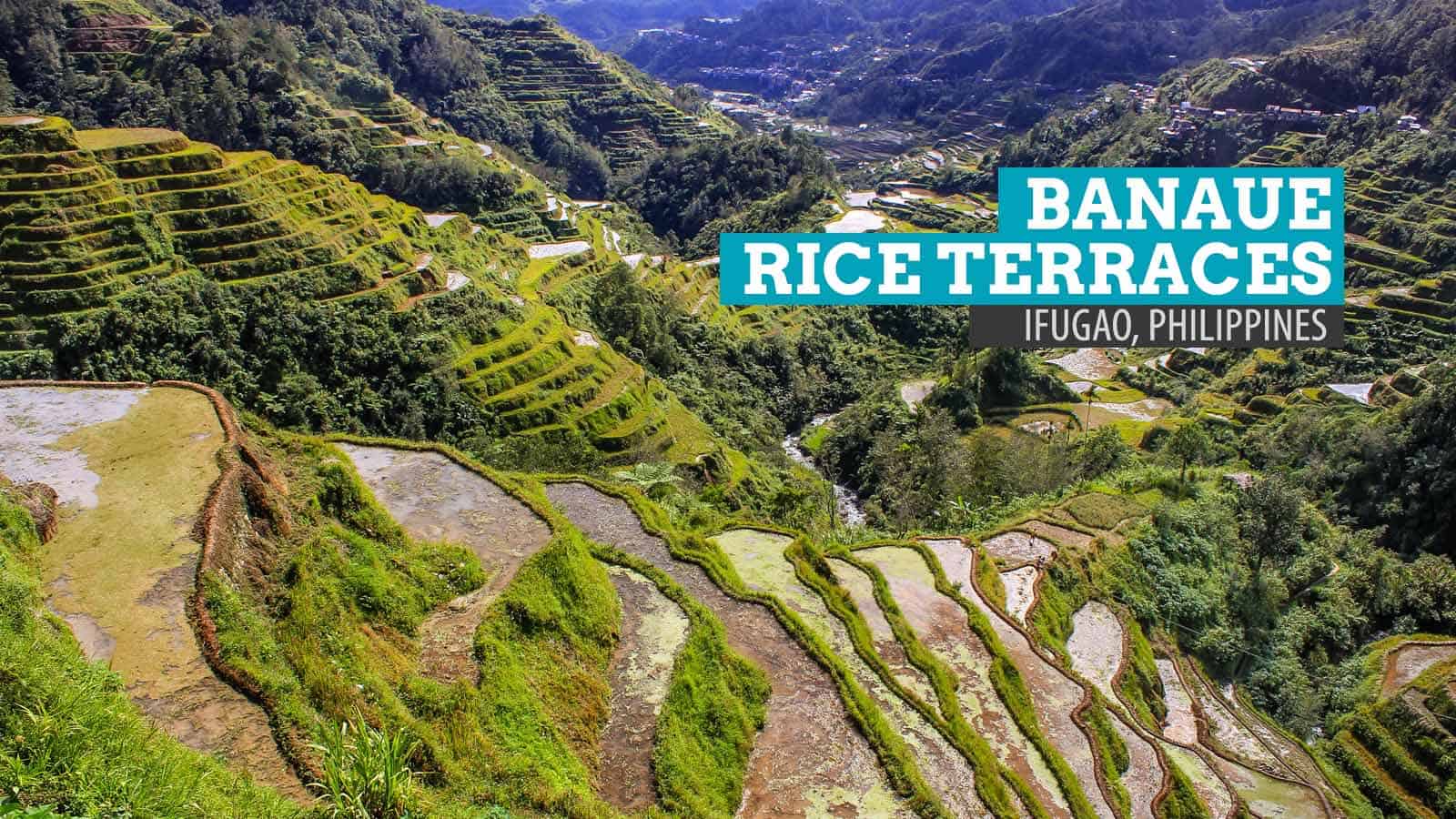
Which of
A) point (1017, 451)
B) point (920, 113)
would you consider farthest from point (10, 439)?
point (920, 113)

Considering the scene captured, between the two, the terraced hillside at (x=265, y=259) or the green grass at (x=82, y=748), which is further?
the terraced hillside at (x=265, y=259)

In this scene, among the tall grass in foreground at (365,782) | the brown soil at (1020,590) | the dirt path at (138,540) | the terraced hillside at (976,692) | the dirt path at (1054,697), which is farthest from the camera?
the brown soil at (1020,590)

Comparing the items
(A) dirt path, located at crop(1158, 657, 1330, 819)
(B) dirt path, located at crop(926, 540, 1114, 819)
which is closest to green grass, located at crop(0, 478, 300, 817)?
(B) dirt path, located at crop(926, 540, 1114, 819)

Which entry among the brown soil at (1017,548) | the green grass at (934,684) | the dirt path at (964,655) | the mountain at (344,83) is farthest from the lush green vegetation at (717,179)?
the green grass at (934,684)

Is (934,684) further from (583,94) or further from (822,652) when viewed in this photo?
(583,94)

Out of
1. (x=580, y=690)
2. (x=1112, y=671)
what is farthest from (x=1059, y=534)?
(x=580, y=690)

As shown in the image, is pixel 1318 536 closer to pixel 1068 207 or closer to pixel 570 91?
pixel 1068 207

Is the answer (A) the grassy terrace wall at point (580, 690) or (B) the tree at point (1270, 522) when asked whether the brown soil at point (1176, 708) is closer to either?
(B) the tree at point (1270, 522)
